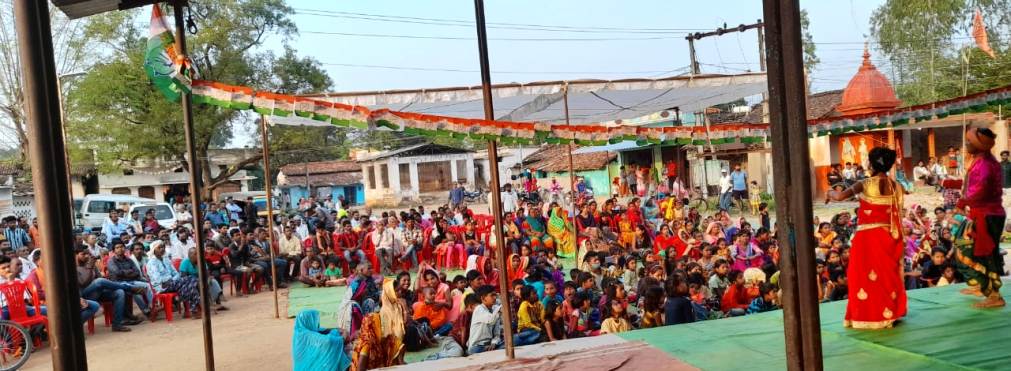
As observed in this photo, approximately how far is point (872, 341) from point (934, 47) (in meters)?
24.7

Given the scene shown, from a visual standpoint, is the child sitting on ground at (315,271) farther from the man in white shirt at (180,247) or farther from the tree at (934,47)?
the tree at (934,47)

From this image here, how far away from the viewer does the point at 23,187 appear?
26.1m

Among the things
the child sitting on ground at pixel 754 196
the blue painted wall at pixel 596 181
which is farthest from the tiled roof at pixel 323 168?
the child sitting on ground at pixel 754 196

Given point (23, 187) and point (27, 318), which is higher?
point (23, 187)

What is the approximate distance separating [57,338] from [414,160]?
30.4m

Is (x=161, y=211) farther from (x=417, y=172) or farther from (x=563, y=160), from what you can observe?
(x=563, y=160)

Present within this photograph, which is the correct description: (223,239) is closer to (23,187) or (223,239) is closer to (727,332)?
(727,332)

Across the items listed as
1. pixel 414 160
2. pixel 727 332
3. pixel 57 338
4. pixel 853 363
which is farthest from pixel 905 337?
pixel 414 160

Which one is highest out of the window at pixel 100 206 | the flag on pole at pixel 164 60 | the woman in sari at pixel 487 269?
the flag on pole at pixel 164 60

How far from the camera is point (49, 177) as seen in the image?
2.19 metres

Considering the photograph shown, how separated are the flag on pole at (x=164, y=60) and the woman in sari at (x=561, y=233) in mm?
9414

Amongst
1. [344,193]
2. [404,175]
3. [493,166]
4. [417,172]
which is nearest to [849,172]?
[493,166]

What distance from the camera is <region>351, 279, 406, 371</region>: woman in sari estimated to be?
554 cm

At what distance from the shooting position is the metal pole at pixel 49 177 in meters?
2.19
